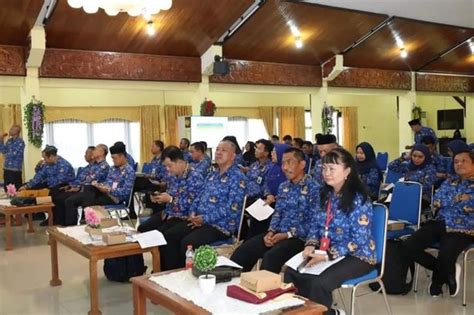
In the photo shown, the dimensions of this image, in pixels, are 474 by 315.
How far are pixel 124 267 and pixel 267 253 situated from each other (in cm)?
168

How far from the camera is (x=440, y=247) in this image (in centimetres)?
393

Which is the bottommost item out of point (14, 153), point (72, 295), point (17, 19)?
point (72, 295)

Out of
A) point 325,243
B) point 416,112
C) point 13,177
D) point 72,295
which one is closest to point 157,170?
point 13,177

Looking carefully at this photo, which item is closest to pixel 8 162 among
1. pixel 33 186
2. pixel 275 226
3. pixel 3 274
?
pixel 33 186

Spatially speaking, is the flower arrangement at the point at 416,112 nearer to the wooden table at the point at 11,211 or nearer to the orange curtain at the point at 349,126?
the orange curtain at the point at 349,126

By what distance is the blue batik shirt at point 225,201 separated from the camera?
4.14 metres

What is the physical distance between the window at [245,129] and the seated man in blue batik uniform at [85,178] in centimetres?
662

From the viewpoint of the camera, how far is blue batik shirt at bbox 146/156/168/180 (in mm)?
7879

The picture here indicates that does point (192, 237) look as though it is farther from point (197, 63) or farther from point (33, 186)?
point (197, 63)

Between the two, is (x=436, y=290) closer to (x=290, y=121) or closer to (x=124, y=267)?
(x=124, y=267)

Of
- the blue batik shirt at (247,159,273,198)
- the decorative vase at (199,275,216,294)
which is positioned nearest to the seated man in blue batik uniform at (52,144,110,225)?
the blue batik shirt at (247,159,273,198)

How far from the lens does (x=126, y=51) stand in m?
9.48

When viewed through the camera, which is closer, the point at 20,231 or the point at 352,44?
the point at 20,231

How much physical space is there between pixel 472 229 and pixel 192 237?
83.8 inches
